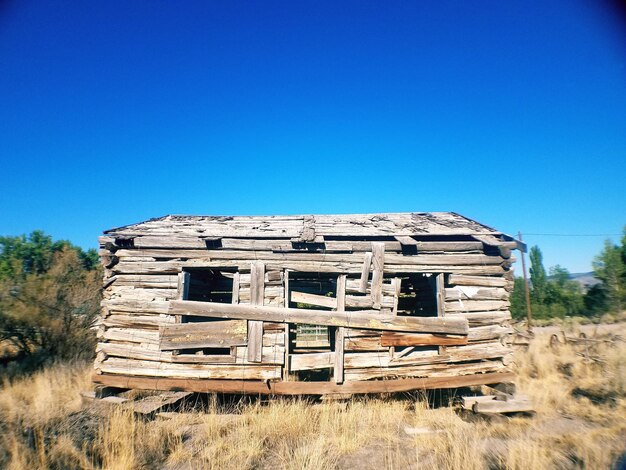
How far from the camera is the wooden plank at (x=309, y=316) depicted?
6031 mm

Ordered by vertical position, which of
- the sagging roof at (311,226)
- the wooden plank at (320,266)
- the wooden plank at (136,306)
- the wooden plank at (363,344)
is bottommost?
the wooden plank at (363,344)

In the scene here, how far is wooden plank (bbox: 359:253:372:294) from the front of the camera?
630 centimetres

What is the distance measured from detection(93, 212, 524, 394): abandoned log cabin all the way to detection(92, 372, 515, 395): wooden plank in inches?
0.7

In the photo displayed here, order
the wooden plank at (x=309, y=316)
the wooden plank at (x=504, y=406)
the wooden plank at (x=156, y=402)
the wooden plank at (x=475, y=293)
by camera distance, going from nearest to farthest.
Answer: the wooden plank at (x=156, y=402) → the wooden plank at (x=504, y=406) → the wooden plank at (x=309, y=316) → the wooden plank at (x=475, y=293)

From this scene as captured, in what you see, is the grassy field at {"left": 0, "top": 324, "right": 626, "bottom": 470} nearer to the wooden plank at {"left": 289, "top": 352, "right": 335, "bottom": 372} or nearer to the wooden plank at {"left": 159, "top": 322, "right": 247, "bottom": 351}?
the wooden plank at {"left": 289, "top": 352, "right": 335, "bottom": 372}

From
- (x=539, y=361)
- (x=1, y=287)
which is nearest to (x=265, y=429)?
(x=539, y=361)

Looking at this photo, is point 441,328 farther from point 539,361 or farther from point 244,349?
point 539,361

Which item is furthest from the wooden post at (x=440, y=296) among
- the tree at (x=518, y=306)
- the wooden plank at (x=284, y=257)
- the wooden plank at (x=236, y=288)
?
the tree at (x=518, y=306)

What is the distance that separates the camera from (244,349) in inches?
242

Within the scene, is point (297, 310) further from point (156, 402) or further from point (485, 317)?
point (485, 317)

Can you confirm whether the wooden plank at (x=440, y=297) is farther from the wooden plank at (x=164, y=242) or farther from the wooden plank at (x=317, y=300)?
the wooden plank at (x=164, y=242)

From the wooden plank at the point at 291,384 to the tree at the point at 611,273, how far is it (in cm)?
1381

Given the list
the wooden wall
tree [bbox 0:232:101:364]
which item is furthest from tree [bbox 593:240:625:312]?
tree [bbox 0:232:101:364]

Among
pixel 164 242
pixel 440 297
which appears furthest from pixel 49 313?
pixel 440 297
